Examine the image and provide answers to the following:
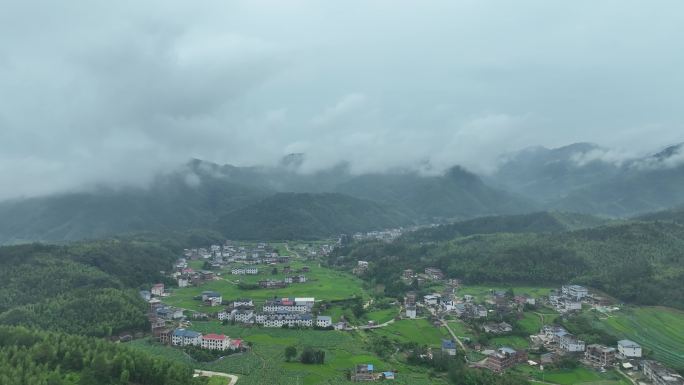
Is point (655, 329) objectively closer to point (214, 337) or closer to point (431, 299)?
point (431, 299)

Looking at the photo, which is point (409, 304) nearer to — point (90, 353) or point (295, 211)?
point (90, 353)

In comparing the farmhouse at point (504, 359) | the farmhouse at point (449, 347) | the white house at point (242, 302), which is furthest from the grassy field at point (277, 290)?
the farmhouse at point (504, 359)

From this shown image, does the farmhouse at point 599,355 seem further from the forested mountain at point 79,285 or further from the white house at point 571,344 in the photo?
the forested mountain at point 79,285

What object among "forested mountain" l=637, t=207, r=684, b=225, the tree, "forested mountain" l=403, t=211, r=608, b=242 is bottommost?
the tree

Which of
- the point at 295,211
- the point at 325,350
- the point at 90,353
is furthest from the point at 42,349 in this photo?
the point at 295,211

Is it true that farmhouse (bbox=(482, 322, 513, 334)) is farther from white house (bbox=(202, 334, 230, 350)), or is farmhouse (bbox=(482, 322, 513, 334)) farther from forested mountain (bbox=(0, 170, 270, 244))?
forested mountain (bbox=(0, 170, 270, 244))

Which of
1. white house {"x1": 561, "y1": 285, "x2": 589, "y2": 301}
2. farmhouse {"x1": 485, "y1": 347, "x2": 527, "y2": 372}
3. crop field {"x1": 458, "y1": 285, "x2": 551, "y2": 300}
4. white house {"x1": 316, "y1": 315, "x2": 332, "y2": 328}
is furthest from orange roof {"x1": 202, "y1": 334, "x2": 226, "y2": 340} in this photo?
white house {"x1": 561, "y1": 285, "x2": 589, "y2": 301}

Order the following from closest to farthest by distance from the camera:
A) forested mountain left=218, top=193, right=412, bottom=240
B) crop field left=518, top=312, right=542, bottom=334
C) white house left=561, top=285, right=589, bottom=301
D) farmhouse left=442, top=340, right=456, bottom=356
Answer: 1. farmhouse left=442, top=340, right=456, bottom=356
2. crop field left=518, top=312, right=542, bottom=334
3. white house left=561, top=285, right=589, bottom=301
4. forested mountain left=218, top=193, right=412, bottom=240
